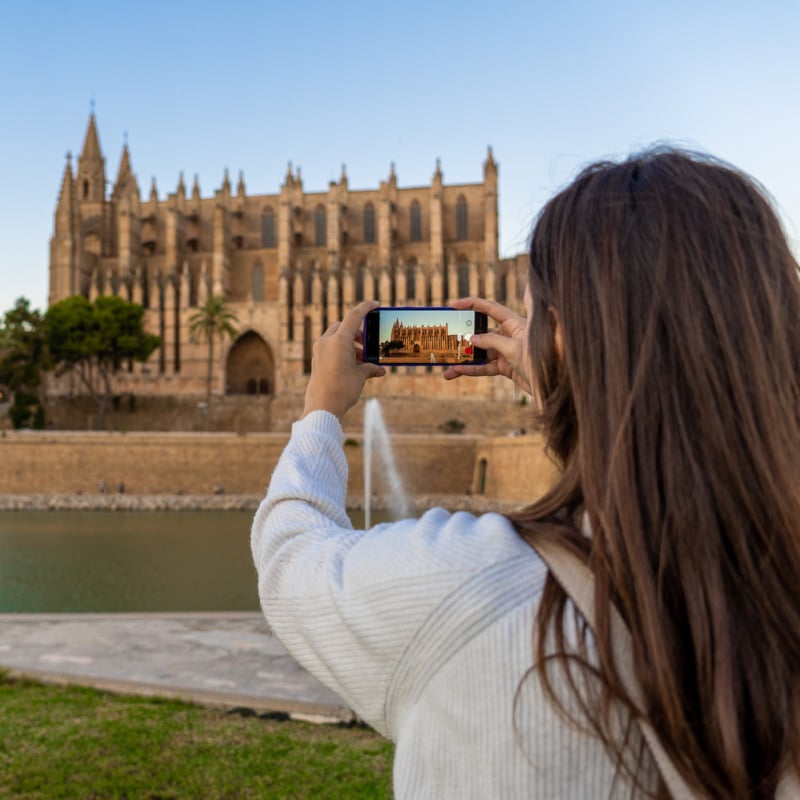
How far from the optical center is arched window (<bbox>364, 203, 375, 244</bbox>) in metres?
48.7

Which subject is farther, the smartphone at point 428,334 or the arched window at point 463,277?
the arched window at point 463,277

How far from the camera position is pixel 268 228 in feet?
→ 165

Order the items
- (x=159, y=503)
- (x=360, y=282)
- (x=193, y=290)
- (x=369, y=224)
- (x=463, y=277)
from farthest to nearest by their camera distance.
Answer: (x=369, y=224), (x=193, y=290), (x=463, y=277), (x=360, y=282), (x=159, y=503)

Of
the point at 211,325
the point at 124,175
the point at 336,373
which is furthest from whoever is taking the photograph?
the point at 124,175

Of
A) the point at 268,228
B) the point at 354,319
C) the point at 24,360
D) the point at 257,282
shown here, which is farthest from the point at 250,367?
the point at 354,319

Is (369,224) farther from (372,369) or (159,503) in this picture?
(372,369)

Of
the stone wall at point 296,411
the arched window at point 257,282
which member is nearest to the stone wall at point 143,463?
the stone wall at point 296,411

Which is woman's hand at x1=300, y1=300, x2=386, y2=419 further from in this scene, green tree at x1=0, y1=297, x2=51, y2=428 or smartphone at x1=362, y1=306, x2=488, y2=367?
green tree at x1=0, y1=297, x2=51, y2=428

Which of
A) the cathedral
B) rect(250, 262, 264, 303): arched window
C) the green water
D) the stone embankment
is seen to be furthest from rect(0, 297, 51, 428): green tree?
the green water

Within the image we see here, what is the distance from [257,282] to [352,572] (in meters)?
48.7

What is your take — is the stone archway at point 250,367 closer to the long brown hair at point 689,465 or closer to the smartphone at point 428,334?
the smartphone at point 428,334

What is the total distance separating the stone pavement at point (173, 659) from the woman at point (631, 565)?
444cm

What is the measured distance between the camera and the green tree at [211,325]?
4259 cm

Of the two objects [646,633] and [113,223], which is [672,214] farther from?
[113,223]
